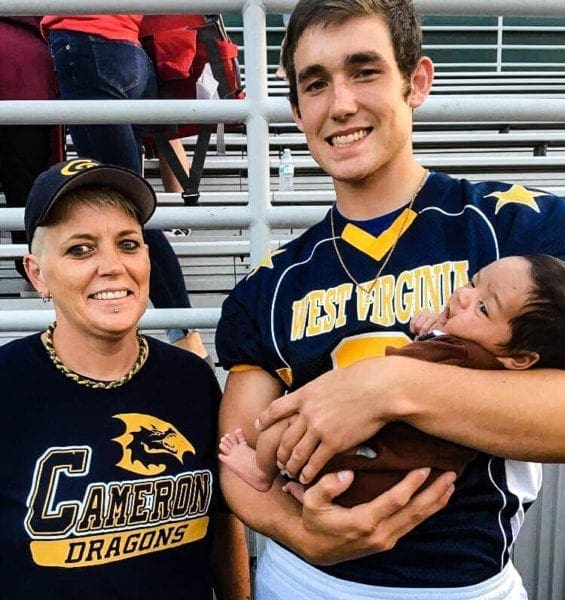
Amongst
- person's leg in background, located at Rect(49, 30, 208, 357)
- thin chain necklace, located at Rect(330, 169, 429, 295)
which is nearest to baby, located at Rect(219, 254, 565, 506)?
thin chain necklace, located at Rect(330, 169, 429, 295)

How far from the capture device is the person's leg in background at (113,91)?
2.08 m

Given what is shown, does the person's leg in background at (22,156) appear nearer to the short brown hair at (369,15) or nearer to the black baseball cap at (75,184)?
the black baseball cap at (75,184)

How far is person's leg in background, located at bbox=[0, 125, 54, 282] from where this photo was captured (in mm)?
2641

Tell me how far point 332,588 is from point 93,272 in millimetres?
811


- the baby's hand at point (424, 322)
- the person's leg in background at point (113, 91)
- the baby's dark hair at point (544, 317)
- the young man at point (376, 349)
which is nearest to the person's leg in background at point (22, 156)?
the person's leg in background at point (113, 91)

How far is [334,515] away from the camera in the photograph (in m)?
1.15

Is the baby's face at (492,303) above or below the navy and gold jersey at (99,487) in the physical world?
above

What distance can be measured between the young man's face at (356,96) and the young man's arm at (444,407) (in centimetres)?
46

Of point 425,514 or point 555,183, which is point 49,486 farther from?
point 555,183

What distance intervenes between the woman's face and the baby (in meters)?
0.44

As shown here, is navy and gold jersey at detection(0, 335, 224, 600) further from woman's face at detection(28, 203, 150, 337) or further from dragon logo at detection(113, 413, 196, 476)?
woman's face at detection(28, 203, 150, 337)

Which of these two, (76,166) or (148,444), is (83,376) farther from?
(76,166)

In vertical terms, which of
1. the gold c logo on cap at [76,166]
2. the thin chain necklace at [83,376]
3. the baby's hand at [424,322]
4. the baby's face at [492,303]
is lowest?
the thin chain necklace at [83,376]

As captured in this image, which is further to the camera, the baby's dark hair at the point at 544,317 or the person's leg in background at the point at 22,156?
the person's leg in background at the point at 22,156
